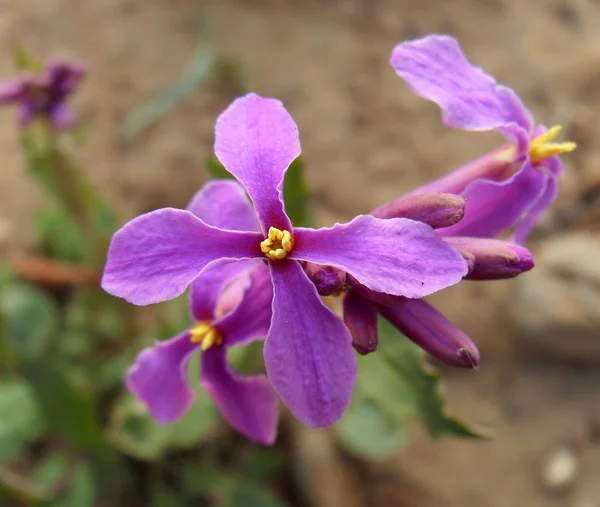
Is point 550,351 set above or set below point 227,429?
above

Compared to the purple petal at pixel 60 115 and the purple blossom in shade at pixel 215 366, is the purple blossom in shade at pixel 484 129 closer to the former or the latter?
the purple blossom in shade at pixel 215 366

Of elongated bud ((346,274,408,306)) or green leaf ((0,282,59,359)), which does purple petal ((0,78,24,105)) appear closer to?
green leaf ((0,282,59,359))

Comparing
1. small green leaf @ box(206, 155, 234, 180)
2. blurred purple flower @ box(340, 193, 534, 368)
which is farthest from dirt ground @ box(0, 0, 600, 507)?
blurred purple flower @ box(340, 193, 534, 368)

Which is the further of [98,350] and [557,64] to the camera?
[557,64]

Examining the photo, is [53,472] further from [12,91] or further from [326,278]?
[326,278]

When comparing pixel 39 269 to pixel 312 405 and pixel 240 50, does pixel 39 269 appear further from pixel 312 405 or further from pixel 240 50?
pixel 312 405

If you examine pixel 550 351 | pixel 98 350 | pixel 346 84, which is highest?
pixel 346 84

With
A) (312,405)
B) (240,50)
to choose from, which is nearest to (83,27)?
(240,50)
